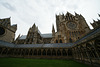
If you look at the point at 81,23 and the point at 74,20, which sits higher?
the point at 74,20

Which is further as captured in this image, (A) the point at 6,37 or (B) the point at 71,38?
(A) the point at 6,37

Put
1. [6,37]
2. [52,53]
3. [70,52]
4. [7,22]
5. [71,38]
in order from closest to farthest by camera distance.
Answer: [70,52] → [52,53] → [71,38] → [6,37] → [7,22]

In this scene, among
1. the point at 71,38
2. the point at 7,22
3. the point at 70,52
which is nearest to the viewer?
the point at 70,52

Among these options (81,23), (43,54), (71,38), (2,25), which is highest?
(81,23)

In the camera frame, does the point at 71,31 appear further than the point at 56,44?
Yes

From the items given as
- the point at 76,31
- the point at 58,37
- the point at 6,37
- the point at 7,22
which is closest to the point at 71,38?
the point at 76,31

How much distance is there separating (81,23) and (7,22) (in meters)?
41.8

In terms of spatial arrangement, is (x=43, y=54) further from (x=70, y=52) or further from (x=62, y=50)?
(x=70, y=52)

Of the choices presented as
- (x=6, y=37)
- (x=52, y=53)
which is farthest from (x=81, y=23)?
(x=6, y=37)

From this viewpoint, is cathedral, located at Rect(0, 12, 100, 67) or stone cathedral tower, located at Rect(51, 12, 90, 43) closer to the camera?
cathedral, located at Rect(0, 12, 100, 67)

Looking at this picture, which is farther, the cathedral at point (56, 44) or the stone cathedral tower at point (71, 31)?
the stone cathedral tower at point (71, 31)

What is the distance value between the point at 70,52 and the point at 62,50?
2993 millimetres

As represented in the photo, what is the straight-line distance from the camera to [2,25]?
77.0 ft

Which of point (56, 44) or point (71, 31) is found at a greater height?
point (71, 31)
